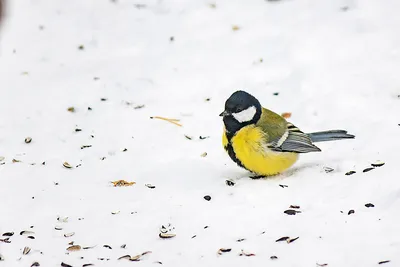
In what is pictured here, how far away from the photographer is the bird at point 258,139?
4762 millimetres

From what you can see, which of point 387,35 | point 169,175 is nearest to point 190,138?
point 169,175

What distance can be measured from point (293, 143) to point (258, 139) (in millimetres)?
277

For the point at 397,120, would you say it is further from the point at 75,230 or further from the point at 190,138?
the point at 75,230

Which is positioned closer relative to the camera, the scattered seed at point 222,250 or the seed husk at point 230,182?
the scattered seed at point 222,250

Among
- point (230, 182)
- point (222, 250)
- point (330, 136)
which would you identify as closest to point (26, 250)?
point (222, 250)

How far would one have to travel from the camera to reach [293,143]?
15.9 feet

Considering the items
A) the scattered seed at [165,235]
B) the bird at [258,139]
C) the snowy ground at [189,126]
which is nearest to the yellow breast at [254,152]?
the bird at [258,139]

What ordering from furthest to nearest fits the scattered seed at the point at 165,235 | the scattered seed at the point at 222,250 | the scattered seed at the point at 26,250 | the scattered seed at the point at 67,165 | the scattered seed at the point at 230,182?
the scattered seed at the point at 67,165, the scattered seed at the point at 230,182, the scattered seed at the point at 165,235, the scattered seed at the point at 26,250, the scattered seed at the point at 222,250

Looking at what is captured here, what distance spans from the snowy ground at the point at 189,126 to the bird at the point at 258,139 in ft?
0.43

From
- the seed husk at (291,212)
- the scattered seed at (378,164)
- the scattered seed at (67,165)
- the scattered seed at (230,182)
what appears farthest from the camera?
the scattered seed at (67,165)

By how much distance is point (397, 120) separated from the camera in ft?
17.7

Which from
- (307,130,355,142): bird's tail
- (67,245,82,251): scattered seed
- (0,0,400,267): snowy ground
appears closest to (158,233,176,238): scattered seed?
(0,0,400,267): snowy ground

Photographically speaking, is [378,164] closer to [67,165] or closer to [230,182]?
[230,182]

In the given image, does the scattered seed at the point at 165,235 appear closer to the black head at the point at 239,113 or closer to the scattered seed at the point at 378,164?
the black head at the point at 239,113
